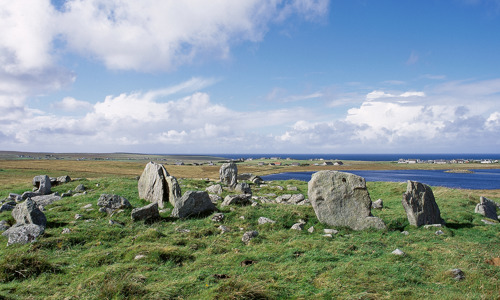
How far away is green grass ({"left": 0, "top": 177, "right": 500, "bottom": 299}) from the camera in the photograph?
22.4ft

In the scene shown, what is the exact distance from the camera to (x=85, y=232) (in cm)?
1109

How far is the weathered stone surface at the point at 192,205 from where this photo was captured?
14.1 metres

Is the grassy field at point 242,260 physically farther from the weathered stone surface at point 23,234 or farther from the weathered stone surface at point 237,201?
the weathered stone surface at point 237,201

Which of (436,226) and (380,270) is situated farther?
(436,226)

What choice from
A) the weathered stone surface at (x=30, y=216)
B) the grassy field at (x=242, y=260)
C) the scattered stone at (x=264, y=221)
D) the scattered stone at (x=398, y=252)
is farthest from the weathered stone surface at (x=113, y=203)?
the scattered stone at (x=398, y=252)

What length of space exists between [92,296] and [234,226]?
22.8 feet

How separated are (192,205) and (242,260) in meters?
6.06

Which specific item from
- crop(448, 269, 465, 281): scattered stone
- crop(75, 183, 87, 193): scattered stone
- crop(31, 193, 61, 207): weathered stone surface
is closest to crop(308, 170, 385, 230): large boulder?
crop(448, 269, 465, 281): scattered stone

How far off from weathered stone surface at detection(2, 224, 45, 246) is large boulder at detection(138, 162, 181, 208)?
21.8ft

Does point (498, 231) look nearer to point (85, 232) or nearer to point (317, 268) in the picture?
point (317, 268)

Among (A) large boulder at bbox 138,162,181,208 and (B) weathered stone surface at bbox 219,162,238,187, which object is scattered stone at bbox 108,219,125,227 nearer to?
(A) large boulder at bbox 138,162,181,208

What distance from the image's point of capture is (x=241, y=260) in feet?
29.1

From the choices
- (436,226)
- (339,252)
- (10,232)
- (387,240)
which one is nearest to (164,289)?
(339,252)

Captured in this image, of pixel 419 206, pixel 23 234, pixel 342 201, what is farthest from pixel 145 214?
pixel 419 206
